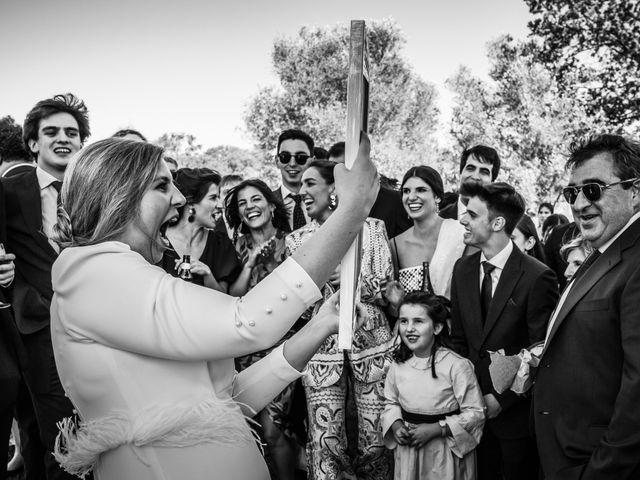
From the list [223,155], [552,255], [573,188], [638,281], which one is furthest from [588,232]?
[223,155]

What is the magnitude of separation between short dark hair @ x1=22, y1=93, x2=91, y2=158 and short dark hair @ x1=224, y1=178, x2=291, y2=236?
1.46 m

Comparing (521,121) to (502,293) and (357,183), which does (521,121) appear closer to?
(502,293)

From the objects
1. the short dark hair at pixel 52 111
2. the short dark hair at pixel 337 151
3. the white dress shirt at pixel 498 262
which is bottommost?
the white dress shirt at pixel 498 262

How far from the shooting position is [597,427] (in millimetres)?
2494

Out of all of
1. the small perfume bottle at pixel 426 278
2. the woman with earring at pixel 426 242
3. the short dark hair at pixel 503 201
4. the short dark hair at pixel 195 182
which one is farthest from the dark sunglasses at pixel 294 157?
the short dark hair at pixel 503 201

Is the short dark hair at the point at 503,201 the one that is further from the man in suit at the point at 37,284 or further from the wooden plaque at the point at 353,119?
the wooden plaque at the point at 353,119

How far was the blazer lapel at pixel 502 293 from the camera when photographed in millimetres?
4184

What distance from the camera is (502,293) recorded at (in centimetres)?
420

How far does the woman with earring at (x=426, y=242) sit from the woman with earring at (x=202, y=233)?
1.41m

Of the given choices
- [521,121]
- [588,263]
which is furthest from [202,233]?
[521,121]

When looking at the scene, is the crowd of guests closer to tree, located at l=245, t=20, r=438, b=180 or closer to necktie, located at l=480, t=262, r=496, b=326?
necktie, located at l=480, t=262, r=496, b=326

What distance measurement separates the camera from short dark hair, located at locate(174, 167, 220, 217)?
206 inches

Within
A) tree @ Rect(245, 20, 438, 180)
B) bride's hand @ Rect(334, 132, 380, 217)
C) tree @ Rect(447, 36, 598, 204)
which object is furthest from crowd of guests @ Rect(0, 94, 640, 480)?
tree @ Rect(245, 20, 438, 180)

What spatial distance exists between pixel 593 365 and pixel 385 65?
35.1 metres
